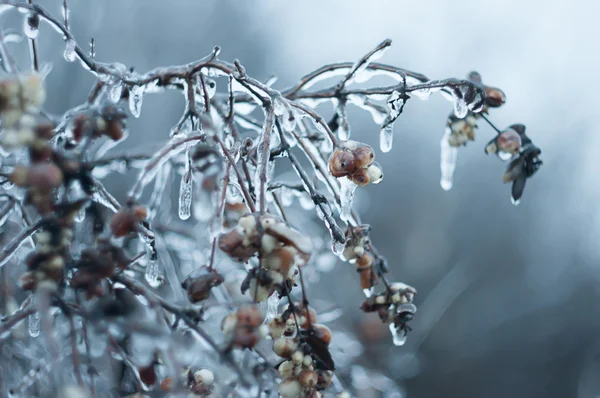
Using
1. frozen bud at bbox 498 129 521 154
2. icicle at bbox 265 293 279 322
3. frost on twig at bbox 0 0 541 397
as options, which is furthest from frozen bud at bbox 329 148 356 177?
frozen bud at bbox 498 129 521 154

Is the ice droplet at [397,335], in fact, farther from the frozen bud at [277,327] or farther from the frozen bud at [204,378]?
the frozen bud at [204,378]

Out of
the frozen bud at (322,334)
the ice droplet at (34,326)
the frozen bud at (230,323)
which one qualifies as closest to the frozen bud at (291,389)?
the frozen bud at (322,334)

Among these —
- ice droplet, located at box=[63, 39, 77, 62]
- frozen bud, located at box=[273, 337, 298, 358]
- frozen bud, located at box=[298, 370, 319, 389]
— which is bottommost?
frozen bud, located at box=[298, 370, 319, 389]

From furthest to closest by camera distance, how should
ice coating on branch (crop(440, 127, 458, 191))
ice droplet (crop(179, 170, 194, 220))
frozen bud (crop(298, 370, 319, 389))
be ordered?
ice coating on branch (crop(440, 127, 458, 191)) → ice droplet (crop(179, 170, 194, 220)) → frozen bud (crop(298, 370, 319, 389))

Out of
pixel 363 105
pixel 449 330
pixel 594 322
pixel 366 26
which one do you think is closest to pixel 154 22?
pixel 366 26

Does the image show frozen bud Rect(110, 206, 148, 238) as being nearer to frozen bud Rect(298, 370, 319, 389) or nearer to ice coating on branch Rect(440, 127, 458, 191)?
frozen bud Rect(298, 370, 319, 389)

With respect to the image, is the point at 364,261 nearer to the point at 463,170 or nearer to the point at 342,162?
the point at 342,162

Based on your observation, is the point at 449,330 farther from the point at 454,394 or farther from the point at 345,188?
the point at 345,188
